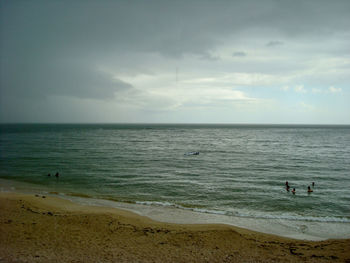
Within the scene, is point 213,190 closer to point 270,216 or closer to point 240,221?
point 270,216

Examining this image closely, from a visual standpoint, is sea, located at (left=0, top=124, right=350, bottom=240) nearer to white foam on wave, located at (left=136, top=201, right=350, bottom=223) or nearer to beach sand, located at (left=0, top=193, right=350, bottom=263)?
white foam on wave, located at (left=136, top=201, right=350, bottom=223)

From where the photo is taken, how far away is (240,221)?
1750cm

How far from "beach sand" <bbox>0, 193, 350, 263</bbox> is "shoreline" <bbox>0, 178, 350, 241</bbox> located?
3.71 ft

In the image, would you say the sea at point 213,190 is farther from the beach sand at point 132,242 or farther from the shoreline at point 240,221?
the beach sand at point 132,242

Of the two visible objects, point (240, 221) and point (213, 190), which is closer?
point (240, 221)

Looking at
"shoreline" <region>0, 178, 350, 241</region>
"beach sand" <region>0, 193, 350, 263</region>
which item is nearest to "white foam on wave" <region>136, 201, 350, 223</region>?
"shoreline" <region>0, 178, 350, 241</region>

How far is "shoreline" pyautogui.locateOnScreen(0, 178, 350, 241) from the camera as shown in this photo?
613 inches

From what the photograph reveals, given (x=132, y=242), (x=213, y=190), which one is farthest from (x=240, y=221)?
(x=132, y=242)

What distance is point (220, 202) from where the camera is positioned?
2214 cm

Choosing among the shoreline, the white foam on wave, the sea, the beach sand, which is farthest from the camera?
the white foam on wave

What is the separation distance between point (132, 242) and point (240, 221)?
8936 mm

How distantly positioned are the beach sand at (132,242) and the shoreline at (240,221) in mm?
1131

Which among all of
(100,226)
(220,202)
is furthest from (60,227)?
(220,202)

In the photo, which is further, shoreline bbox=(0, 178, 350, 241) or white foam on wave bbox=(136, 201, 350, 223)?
white foam on wave bbox=(136, 201, 350, 223)
